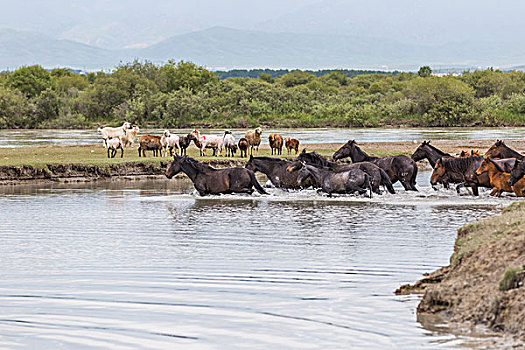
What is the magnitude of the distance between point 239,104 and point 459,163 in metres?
60.0

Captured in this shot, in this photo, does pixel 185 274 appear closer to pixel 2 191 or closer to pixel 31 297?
pixel 31 297

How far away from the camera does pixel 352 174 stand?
17.4 meters

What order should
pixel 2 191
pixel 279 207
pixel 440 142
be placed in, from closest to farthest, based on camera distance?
pixel 279 207 < pixel 2 191 < pixel 440 142

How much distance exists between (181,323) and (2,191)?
47.5 ft

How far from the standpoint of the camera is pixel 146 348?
6324 millimetres

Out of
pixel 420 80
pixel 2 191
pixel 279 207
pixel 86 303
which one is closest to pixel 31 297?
pixel 86 303

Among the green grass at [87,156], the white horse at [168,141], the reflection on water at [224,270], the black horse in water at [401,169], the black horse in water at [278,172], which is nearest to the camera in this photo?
the reflection on water at [224,270]

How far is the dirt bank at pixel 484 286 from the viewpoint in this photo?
612cm

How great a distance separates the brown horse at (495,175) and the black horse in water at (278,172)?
4.02 m

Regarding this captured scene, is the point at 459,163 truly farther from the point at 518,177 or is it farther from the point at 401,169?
the point at 518,177

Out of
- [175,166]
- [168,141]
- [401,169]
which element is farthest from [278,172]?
[168,141]

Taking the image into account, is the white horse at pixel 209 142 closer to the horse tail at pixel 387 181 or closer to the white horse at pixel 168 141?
the white horse at pixel 168 141

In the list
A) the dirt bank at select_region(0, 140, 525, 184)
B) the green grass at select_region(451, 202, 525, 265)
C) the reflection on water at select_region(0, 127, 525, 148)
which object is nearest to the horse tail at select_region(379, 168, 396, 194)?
the green grass at select_region(451, 202, 525, 265)

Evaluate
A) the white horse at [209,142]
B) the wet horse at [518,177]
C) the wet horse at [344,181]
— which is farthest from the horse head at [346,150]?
the white horse at [209,142]
